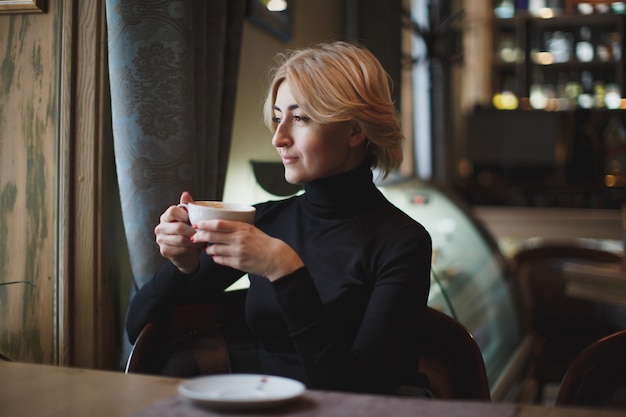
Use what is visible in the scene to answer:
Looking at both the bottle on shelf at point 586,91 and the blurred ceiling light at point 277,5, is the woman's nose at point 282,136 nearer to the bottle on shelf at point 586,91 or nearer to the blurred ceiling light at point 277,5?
the blurred ceiling light at point 277,5

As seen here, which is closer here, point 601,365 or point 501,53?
point 601,365

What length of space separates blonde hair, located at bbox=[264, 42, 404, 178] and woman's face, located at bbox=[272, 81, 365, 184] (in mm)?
25

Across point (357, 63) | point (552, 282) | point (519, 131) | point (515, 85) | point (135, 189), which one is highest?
point (515, 85)

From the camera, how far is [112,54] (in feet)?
5.35

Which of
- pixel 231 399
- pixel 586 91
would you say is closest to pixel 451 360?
pixel 231 399

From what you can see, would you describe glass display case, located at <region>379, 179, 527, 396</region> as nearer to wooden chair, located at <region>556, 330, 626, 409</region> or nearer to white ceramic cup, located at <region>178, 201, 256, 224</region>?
wooden chair, located at <region>556, 330, 626, 409</region>

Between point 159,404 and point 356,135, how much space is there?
0.79 metres

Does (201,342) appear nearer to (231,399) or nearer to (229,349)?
(229,349)

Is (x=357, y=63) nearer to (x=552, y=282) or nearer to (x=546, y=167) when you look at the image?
(x=552, y=282)

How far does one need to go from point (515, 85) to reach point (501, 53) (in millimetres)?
341

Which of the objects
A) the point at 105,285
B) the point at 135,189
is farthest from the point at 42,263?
the point at 135,189

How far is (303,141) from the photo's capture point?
4.94ft

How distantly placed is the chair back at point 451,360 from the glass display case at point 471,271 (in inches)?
38.4

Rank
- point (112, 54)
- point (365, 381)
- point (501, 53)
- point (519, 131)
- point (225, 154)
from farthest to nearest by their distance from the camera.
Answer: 1. point (501, 53)
2. point (519, 131)
3. point (225, 154)
4. point (112, 54)
5. point (365, 381)
